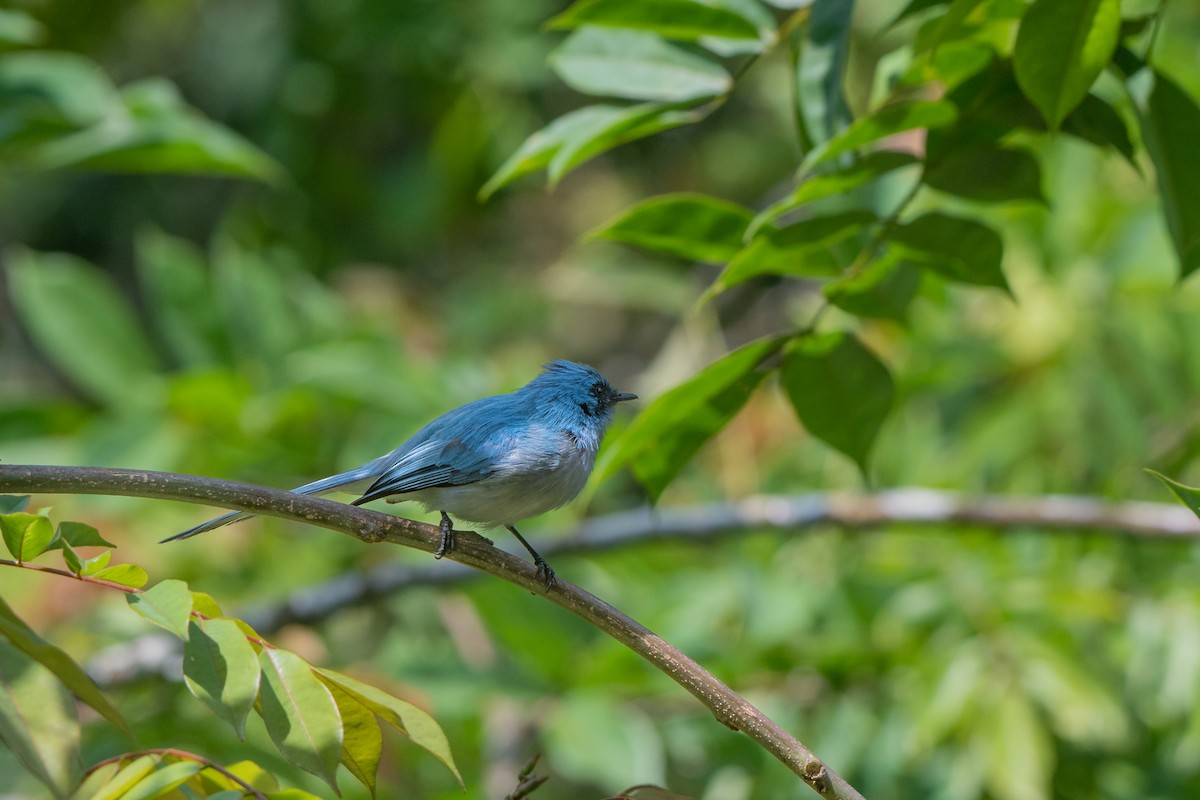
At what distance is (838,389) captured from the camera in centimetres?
229

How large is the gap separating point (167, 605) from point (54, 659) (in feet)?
0.54

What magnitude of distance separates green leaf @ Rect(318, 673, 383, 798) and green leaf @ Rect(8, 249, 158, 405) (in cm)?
237

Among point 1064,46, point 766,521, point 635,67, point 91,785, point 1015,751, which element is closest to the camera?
point 91,785

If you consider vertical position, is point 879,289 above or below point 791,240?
below

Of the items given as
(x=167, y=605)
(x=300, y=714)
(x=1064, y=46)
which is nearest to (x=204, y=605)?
(x=167, y=605)

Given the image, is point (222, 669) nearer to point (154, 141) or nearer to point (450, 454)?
point (450, 454)

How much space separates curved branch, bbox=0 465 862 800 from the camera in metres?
1.58

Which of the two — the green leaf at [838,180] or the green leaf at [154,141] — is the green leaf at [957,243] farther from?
the green leaf at [154,141]

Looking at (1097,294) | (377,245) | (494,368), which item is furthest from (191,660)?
(377,245)

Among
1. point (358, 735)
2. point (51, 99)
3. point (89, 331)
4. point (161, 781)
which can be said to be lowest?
point (89, 331)

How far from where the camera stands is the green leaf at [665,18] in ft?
7.02

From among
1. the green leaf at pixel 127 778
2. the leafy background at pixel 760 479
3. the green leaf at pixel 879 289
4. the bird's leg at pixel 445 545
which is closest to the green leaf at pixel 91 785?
the green leaf at pixel 127 778

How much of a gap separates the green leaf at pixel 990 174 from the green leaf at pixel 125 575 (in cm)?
154

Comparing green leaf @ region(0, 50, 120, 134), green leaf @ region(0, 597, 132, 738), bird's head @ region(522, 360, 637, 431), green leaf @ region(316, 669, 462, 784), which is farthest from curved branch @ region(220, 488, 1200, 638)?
green leaf @ region(0, 597, 132, 738)
